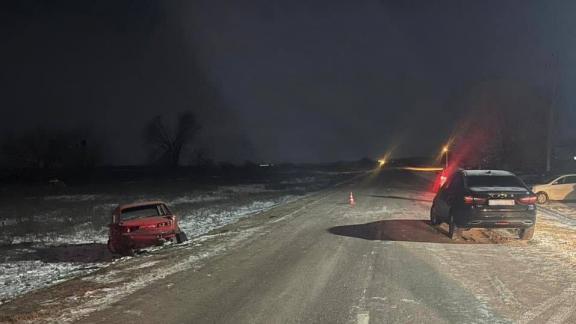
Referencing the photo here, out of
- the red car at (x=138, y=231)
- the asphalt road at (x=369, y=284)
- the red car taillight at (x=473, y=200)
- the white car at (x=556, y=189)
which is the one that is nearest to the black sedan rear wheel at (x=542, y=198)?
the white car at (x=556, y=189)

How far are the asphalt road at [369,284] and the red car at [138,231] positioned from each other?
1.98 m

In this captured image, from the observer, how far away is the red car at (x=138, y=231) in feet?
41.5

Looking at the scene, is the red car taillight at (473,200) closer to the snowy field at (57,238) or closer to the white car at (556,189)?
the snowy field at (57,238)

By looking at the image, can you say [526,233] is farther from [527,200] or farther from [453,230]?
[453,230]

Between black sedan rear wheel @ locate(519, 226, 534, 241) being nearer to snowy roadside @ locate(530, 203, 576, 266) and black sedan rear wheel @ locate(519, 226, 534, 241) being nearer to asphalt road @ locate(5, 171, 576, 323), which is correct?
snowy roadside @ locate(530, 203, 576, 266)

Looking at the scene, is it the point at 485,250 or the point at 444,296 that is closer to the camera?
the point at 444,296

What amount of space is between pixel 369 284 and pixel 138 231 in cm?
684

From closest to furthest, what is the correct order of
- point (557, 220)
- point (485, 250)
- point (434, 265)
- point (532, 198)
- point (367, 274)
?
point (367, 274) < point (434, 265) < point (485, 250) < point (532, 198) < point (557, 220)

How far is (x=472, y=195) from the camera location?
12.0 metres

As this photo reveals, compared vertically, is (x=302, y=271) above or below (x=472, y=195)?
below

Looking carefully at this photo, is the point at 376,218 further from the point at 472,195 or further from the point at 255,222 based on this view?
the point at 472,195

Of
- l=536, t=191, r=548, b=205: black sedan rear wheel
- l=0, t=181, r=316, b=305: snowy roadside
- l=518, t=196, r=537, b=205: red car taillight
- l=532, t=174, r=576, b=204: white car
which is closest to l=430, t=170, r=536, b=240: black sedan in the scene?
l=518, t=196, r=537, b=205: red car taillight

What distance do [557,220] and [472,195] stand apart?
7126 mm

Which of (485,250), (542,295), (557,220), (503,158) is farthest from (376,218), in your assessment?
(503,158)
